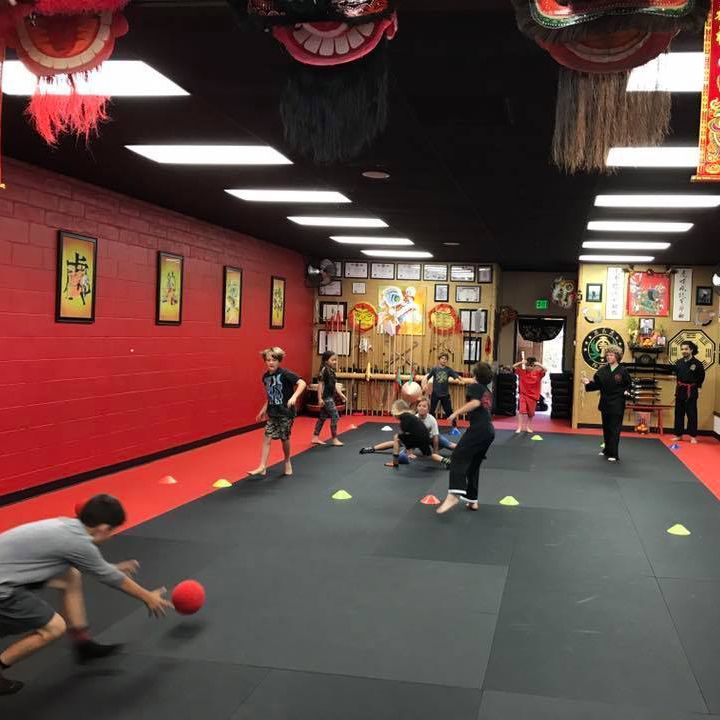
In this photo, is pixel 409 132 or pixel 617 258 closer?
pixel 409 132

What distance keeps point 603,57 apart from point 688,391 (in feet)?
34.0

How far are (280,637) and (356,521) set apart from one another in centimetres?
246

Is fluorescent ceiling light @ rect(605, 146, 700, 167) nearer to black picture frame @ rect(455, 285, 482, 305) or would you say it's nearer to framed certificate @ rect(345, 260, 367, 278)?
black picture frame @ rect(455, 285, 482, 305)

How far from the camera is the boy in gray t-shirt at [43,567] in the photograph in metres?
3.20

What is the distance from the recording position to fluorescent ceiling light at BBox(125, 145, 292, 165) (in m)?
6.26

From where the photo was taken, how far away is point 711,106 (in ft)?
11.0

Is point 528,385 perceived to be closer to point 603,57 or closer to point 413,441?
point 413,441

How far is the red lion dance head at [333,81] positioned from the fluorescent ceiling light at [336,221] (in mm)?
6470

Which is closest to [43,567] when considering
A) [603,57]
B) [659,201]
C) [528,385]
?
[603,57]

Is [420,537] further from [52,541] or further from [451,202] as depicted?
[451,202]

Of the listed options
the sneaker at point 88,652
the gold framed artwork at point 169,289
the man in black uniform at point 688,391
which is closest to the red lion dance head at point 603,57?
the sneaker at point 88,652

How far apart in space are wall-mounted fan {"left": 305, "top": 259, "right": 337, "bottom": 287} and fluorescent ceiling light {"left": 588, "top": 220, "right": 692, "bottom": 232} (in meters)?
6.33

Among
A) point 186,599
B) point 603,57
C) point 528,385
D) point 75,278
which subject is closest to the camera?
point 603,57

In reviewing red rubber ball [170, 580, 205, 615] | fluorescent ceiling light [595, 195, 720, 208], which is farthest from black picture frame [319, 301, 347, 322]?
red rubber ball [170, 580, 205, 615]
